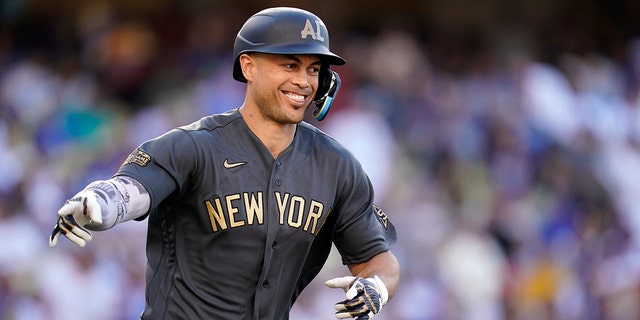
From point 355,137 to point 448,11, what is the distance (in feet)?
10.2

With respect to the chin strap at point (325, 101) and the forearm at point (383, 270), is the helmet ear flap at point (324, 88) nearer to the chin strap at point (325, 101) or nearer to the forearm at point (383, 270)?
the chin strap at point (325, 101)

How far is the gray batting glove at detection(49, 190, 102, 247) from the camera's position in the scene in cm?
390

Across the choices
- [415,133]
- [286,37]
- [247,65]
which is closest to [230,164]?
[247,65]

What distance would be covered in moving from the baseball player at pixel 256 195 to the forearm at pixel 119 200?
106 mm

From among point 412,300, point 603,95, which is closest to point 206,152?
point 412,300

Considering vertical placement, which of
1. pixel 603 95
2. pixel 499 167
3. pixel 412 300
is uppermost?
pixel 603 95

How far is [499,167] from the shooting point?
1095 centimetres

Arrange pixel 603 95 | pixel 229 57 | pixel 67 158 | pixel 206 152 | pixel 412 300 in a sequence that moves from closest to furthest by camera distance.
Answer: pixel 206 152 → pixel 412 300 → pixel 67 158 → pixel 229 57 → pixel 603 95

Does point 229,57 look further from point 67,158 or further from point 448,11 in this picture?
point 448,11

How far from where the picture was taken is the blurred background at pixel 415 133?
991 cm

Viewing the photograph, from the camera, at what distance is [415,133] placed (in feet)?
36.2

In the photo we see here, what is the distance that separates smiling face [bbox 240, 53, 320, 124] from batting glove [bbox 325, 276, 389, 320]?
727 mm

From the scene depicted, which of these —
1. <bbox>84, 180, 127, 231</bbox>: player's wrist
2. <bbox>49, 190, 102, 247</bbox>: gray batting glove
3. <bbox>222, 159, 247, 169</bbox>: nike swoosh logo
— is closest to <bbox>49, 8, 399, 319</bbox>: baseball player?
<bbox>222, 159, 247, 169</bbox>: nike swoosh logo

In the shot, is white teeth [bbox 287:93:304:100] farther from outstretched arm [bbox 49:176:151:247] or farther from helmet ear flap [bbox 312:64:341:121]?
outstretched arm [bbox 49:176:151:247]
